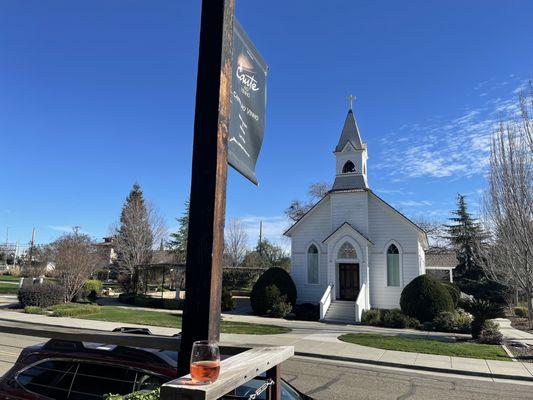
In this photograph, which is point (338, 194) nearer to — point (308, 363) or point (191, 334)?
point (308, 363)

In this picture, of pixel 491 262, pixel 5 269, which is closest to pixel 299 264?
pixel 491 262

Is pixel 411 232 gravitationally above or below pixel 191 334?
above

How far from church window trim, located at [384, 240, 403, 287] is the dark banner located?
26.9 m

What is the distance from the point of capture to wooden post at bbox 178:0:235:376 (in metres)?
2.33

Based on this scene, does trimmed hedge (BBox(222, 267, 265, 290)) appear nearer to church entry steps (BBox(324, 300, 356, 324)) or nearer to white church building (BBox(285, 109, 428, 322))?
white church building (BBox(285, 109, 428, 322))

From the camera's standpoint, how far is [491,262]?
29.3m

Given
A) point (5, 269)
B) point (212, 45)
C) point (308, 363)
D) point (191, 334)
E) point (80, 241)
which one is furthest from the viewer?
point (5, 269)

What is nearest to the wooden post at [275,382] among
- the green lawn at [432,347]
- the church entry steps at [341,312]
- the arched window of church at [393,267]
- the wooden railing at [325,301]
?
the green lawn at [432,347]

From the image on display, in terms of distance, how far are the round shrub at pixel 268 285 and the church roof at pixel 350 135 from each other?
10.4 meters

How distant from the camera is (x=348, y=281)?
2911 centimetres

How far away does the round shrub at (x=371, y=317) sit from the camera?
25.2 meters

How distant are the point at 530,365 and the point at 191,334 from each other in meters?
14.5

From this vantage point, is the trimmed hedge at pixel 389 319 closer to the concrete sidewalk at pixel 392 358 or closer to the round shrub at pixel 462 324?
the round shrub at pixel 462 324

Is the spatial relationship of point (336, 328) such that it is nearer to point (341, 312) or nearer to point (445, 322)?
point (341, 312)
